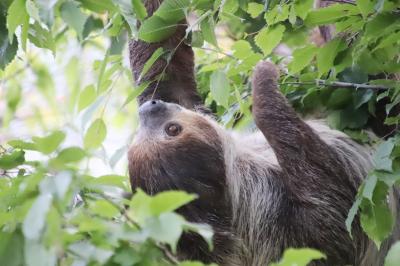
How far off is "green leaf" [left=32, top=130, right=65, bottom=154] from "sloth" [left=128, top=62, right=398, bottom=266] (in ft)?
6.88

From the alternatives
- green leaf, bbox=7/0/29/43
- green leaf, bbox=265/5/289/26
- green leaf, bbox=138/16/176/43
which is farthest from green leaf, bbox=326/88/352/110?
green leaf, bbox=7/0/29/43

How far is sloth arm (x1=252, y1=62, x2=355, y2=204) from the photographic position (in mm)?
4418

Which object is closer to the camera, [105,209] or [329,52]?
[105,209]

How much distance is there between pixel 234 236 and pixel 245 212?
0.27 metres

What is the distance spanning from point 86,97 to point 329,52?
1341 millimetres

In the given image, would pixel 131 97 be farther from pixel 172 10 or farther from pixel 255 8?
pixel 255 8

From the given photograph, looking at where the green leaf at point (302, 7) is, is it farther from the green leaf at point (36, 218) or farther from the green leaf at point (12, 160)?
the green leaf at point (36, 218)

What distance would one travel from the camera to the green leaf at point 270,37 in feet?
12.8

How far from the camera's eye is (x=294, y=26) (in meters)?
4.03

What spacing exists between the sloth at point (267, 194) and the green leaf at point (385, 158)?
103cm

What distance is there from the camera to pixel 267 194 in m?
4.77

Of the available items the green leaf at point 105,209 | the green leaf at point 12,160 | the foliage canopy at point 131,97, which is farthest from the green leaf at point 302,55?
the green leaf at point 105,209

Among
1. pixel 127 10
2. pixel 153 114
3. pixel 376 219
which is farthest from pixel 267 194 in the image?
pixel 127 10

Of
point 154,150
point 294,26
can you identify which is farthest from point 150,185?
point 294,26
